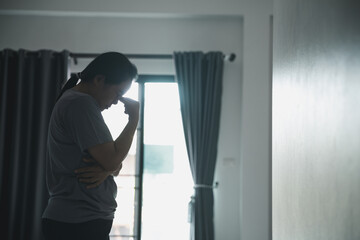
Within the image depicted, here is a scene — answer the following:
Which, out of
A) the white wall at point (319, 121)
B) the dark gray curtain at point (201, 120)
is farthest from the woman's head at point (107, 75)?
the dark gray curtain at point (201, 120)

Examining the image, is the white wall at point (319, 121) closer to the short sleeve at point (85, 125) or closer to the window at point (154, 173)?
the short sleeve at point (85, 125)

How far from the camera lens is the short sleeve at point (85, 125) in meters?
1.23

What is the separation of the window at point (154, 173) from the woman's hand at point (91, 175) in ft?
11.4

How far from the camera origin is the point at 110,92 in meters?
1.36

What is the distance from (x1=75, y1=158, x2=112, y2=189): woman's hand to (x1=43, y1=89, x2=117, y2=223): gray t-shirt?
1 centimetres

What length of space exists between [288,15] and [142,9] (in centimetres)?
384

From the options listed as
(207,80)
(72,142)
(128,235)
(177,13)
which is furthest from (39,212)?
(72,142)

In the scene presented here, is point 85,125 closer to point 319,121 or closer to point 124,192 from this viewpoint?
point 319,121

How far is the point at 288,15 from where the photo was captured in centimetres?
96

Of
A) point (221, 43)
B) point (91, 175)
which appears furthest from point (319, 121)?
point (221, 43)

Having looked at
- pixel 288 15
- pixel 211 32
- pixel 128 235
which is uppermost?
pixel 211 32

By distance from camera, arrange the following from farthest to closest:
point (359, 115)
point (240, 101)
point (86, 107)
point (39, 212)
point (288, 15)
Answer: point (240, 101) < point (39, 212) < point (86, 107) < point (288, 15) < point (359, 115)

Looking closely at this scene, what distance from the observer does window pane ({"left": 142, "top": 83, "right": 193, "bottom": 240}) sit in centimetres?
469

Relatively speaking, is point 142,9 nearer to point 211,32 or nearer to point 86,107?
point 211,32
